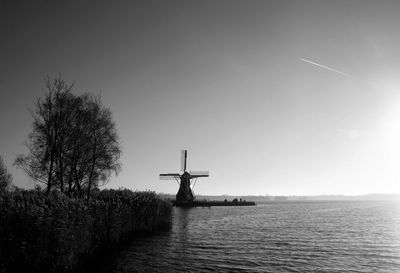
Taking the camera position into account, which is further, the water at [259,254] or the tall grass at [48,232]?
the water at [259,254]

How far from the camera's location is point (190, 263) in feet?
64.7

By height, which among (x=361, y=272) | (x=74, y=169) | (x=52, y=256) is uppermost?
(x=74, y=169)

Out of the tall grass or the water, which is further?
the water

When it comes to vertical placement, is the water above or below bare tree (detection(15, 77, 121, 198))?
below

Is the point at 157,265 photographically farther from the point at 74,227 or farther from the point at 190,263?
the point at 74,227

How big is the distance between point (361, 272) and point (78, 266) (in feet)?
51.9

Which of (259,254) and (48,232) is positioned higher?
(48,232)

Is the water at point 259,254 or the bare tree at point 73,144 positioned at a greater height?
the bare tree at point 73,144

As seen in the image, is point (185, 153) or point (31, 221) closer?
point (31, 221)

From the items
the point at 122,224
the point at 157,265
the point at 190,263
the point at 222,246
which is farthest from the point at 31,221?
the point at 222,246

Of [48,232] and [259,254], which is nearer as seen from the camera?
[48,232]

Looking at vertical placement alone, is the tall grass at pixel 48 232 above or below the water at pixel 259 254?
above

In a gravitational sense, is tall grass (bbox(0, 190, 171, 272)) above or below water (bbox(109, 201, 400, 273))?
above

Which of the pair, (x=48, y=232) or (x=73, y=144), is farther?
(x=73, y=144)
